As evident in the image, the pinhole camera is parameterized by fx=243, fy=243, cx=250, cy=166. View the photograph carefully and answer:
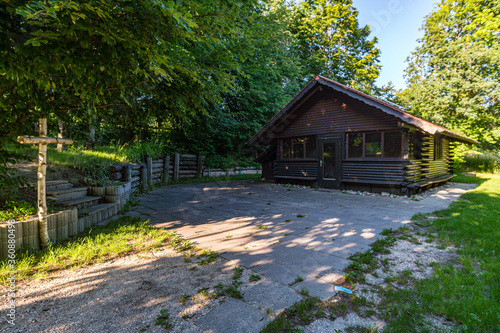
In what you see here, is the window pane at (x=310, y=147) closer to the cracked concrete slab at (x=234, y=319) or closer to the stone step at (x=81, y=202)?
the stone step at (x=81, y=202)

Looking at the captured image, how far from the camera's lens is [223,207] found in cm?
739

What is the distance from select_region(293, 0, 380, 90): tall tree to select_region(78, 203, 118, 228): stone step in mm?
25079

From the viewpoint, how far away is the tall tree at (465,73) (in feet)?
64.2

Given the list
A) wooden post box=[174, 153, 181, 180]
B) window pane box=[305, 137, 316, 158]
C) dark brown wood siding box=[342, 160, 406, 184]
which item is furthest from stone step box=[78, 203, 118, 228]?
window pane box=[305, 137, 316, 158]

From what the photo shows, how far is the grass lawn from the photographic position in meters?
3.20

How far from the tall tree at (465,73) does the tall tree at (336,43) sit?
18.7ft

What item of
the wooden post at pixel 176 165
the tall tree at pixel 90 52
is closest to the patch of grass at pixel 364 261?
the tall tree at pixel 90 52

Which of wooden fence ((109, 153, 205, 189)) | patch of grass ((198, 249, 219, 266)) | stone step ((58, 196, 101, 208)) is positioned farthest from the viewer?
wooden fence ((109, 153, 205, 189))

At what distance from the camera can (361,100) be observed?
10.0 metres

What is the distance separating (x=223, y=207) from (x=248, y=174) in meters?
12.1

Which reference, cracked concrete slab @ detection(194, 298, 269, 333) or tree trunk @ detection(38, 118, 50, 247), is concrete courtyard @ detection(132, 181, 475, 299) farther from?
tree trunk @ detection(38, 118, 50, 247)

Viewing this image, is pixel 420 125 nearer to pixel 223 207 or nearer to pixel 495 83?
pixel 223 207

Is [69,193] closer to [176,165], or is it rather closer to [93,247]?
[93,247]

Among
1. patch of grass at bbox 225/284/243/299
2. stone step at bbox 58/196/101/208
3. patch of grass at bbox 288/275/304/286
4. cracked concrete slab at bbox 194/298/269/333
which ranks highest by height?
stone step at bbox 58/196/101/208
